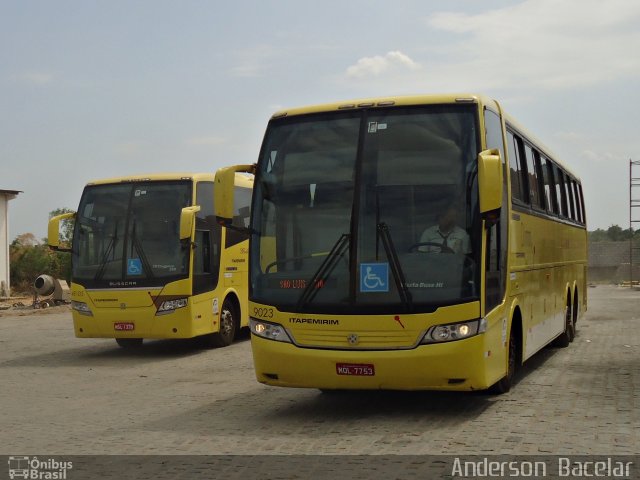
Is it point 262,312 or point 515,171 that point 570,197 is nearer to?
point 515,171

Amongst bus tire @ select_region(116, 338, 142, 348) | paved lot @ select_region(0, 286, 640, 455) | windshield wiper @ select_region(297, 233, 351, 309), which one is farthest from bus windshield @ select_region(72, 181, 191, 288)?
windshield wiper @ select_region(297, 233, 351, 309)

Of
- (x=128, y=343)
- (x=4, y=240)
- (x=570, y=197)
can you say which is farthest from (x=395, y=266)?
(x=4, y=240)

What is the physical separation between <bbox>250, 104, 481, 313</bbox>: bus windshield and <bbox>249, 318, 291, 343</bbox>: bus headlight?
0.25 metres

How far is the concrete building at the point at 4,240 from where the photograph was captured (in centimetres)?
4450

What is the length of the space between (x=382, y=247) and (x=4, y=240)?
3838 cm

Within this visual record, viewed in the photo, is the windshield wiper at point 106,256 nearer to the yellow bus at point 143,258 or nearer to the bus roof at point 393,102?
the yellow bus at point 143,258

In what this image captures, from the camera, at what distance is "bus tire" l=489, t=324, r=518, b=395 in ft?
35.9

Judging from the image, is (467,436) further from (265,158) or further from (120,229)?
(120,229)

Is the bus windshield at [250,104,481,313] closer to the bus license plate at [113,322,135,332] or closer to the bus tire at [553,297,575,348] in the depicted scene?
the bus license plate at [113,322,135,332]

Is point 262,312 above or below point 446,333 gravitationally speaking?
above

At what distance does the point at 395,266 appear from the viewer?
9445 mm
